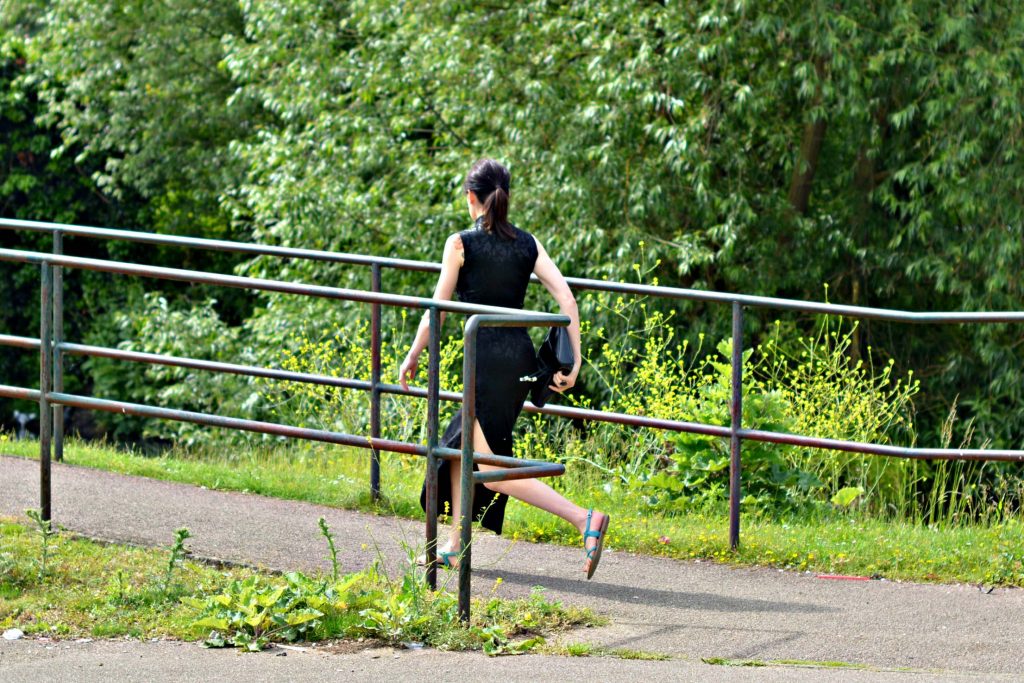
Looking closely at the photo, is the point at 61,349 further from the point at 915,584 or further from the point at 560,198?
the point at 560,198

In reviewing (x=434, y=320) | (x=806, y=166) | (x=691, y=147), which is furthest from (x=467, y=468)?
(x=806, y=166)

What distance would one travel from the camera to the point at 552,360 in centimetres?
565

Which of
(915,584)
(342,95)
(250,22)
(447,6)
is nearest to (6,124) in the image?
(250,22)

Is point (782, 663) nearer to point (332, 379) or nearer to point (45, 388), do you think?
point (332, 379)

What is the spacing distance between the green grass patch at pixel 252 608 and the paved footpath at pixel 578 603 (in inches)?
4.2

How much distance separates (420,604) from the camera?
4.97 m

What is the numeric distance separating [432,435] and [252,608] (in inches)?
32.1

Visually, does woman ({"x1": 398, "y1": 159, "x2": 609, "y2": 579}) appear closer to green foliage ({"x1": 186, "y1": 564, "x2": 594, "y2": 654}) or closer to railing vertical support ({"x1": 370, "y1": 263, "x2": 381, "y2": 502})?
green foliage ({"x1": 186, "y1": 564, "x2": 594, "y2": 654})

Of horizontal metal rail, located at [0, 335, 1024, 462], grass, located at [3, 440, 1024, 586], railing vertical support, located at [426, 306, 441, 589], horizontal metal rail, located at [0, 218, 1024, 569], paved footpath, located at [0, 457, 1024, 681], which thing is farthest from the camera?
grass, located at [3, 440, 1024, 586]

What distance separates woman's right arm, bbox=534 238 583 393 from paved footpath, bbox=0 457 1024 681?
71 centimetres

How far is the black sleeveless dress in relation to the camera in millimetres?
5574

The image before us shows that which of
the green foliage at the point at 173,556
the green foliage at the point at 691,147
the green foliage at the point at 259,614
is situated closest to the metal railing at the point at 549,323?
the green foliage at the point at 259,614

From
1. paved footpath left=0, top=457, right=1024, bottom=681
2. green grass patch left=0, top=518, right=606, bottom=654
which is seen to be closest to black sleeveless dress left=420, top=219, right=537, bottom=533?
paved footpath left=0, top=457, right=1024, bottom=681

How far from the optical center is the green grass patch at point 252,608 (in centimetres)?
489
